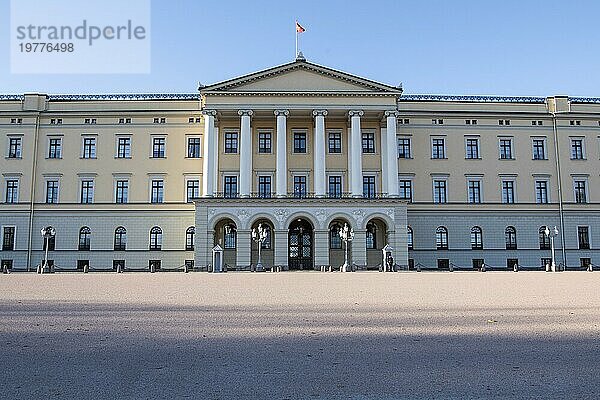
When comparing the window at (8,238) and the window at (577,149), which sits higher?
the window at (577,149)

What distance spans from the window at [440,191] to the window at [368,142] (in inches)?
248

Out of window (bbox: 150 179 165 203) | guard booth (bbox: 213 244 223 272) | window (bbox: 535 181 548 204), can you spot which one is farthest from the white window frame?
window (bbox: 535 181 548 204)

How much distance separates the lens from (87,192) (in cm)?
4872

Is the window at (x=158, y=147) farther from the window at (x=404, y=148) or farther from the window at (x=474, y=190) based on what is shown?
the window at (x=474, y=190)

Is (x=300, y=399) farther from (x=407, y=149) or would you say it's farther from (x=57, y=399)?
(x=407, y=149)

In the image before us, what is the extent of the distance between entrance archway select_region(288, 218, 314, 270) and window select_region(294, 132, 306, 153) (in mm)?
6079

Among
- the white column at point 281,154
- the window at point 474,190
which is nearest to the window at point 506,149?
the window at point 474,190

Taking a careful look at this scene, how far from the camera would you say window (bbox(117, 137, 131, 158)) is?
49.1 metres

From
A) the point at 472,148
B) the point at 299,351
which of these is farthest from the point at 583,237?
the point at 299,351

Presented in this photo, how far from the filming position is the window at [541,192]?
4991 cm

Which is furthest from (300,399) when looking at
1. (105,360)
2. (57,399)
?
(105,360)

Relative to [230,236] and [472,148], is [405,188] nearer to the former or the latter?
[472,148]

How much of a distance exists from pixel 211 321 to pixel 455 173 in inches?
1658

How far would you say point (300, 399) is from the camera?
524cm
